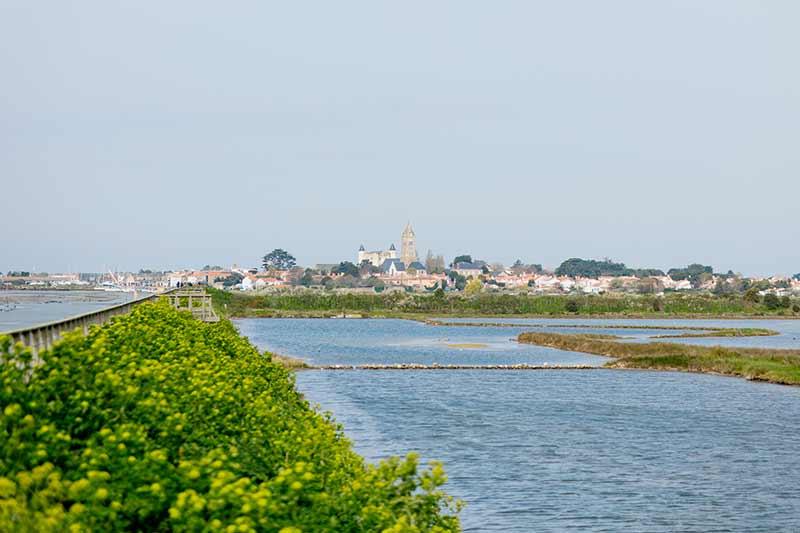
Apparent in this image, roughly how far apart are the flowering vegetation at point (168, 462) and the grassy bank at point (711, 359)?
6654 cm

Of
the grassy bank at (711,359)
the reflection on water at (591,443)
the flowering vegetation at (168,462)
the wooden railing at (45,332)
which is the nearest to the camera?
the flowering vegetation at (168,462)

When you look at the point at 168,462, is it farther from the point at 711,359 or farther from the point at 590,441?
the point at 711,359

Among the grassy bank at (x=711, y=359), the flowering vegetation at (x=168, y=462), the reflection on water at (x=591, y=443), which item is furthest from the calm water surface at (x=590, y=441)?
the flowering vegetation at (x=168, y=462)

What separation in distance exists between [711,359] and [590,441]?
4058 cm

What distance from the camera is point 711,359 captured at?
87.9m

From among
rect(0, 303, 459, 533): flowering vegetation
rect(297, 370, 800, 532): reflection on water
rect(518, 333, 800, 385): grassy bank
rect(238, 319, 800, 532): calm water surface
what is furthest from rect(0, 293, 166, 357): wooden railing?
rect(518, 333, 800, 385): grassy bank

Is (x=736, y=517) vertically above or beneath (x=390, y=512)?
beneath

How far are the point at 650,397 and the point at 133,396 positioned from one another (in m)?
59.7

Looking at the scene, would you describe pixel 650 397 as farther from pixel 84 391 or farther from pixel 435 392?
pixel 84 391

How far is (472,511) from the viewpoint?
3559cm

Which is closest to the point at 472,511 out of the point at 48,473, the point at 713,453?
the point at 713,453

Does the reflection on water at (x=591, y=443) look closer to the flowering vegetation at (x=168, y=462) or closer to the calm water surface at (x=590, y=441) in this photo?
the calm water surface at (x=590, y=441)

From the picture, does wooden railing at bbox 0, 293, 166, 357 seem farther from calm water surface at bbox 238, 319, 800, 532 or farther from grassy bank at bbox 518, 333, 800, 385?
grassy bank at bbox 518, 333, 800, 385

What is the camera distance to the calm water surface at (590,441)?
1415 inches
